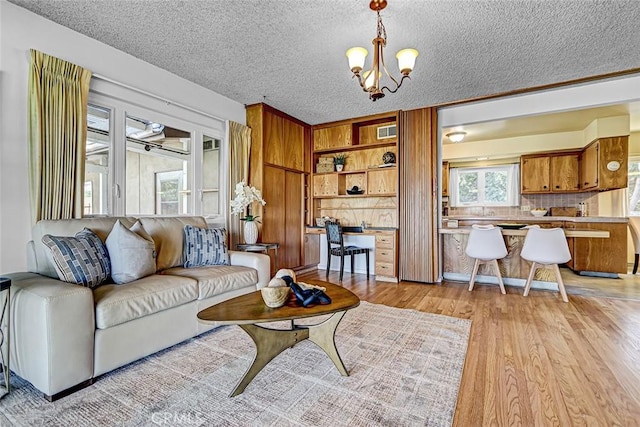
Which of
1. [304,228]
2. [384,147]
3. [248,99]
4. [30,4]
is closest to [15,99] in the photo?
[30,4]

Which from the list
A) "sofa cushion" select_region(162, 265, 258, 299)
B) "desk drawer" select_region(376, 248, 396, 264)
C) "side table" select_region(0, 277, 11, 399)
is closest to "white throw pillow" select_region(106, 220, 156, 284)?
"sofa cushion" select_region(162, 265, 258, 299)

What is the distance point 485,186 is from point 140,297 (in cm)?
739

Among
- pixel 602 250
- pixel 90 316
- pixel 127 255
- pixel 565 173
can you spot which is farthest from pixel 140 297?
pixel 565 173

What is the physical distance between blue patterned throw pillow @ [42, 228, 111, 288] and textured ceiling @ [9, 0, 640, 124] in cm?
182

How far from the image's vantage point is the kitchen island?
4195mm

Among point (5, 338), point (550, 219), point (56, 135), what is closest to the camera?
point (5, 338)

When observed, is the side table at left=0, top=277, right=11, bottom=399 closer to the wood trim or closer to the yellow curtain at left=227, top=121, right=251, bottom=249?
the yellow curtain at left=227, top=121, right=251, bottom=249

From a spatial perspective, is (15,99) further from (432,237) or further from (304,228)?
(432,237)

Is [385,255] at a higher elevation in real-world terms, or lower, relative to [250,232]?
lower

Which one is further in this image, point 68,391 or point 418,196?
point 418,196

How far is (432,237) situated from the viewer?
452 centimetres

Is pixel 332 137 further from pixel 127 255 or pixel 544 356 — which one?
pixel 544 356

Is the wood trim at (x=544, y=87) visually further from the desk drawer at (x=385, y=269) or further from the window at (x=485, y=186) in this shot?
the window at (x=485, y=186)

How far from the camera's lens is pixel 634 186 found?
19.1 ft
